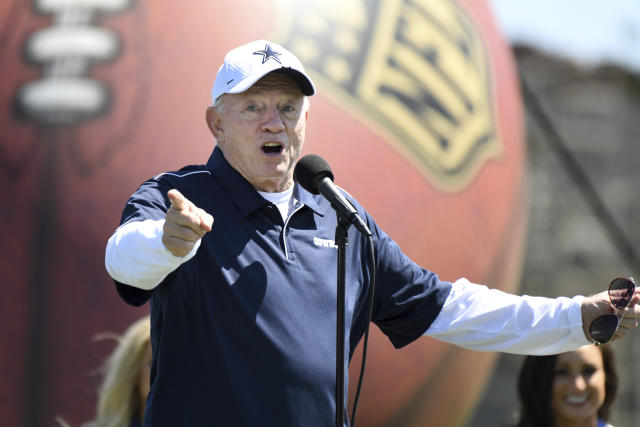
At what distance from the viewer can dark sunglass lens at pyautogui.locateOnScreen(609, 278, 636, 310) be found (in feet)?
7.25

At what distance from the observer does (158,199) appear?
6.66ft

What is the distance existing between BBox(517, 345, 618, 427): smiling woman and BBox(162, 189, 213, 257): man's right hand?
2201 mm

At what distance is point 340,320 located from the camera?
1969mm

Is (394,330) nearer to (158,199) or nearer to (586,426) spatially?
(158,199)

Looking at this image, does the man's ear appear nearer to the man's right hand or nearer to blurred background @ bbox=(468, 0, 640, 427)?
the man's right hand

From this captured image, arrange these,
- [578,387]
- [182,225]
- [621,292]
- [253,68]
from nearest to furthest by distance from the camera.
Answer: [182,225] → [253,68] → [621,292] → [578,387]

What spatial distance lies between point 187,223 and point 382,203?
2.04 m

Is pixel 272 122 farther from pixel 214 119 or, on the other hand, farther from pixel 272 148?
pixel 214 119

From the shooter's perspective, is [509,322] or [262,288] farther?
[509,322]

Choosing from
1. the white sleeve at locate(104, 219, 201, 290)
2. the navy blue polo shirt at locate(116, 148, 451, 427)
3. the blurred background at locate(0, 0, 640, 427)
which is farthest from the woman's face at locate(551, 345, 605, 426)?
the white sleeve at locate(104, 219, 201, 290)

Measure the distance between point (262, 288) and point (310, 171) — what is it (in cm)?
27

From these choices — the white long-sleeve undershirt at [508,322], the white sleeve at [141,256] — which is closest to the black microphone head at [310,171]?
the white sleeve at [141,256]

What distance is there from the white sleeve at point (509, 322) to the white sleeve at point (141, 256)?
2.66ft

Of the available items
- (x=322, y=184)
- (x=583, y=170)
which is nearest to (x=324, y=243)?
(x=322, y=184)
